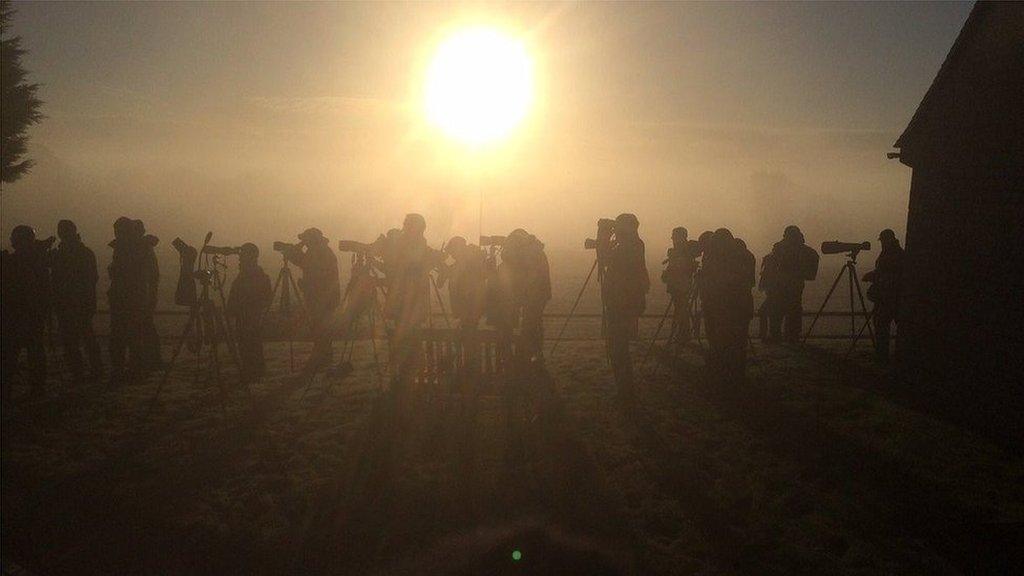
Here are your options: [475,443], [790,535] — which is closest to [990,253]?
[790,535]

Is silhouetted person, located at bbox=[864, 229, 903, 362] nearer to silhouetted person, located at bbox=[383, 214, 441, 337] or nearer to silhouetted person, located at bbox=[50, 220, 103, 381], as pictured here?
silhouetted person, located at bbox=[383, 214, 441, 337]

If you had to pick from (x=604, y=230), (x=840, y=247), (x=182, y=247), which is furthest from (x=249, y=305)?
(x=840, y=247)

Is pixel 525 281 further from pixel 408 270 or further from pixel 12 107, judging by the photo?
pixel 12 107

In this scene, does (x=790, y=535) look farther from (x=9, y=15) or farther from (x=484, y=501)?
(x=9, y=15)

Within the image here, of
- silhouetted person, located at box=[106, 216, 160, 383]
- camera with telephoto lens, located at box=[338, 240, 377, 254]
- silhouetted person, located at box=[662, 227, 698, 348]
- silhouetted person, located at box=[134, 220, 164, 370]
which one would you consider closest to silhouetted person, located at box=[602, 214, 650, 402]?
silhouetted person, located at box=[662, 227, 698, 348]

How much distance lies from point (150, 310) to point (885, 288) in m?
13.5

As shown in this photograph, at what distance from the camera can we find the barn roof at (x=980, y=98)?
26.4 feet

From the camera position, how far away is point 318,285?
38.9 ft

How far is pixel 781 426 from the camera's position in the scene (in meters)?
8.56

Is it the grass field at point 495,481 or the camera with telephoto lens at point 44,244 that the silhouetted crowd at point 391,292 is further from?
the grass field at point 495,481

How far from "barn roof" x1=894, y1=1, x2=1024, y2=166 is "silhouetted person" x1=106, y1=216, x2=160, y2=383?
12584 millimetres

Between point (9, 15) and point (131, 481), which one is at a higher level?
point (9, 15)

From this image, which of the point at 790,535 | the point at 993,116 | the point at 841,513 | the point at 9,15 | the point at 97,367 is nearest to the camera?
the point at 790,535

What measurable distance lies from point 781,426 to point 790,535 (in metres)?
3.37
